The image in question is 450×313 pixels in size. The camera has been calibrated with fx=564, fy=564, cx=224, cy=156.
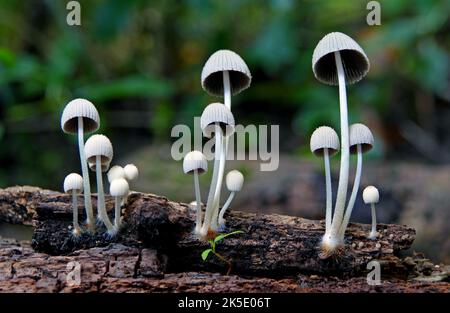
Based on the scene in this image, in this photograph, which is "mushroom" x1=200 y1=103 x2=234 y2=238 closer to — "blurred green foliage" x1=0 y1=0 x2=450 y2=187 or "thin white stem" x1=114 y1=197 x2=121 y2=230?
"thin white stem" x1=114 y1=197 x2=121 y2=230

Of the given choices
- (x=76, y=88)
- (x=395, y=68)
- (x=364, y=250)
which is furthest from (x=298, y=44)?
(x=364, y=250)

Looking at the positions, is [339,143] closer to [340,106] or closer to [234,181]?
[340,106]

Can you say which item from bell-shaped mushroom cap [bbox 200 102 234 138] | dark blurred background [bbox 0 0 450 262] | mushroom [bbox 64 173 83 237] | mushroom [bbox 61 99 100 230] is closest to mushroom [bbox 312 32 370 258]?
bell-shaped mushroom cap [bbox 200 102 234 138]

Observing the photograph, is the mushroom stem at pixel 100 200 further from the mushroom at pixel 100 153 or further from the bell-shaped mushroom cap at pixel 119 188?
the bell-shaped mushroom cap at pixel 119 188

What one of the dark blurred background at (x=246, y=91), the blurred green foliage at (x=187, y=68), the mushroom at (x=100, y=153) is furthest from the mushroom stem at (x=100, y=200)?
the blurred green foliage at (x=187, y=68)

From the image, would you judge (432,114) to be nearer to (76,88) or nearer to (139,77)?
(139,77)

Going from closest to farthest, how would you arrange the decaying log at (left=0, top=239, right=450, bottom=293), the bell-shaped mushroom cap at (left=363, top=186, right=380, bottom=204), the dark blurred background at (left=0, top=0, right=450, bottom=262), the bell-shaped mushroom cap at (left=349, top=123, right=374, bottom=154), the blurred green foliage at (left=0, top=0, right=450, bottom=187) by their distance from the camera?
the decaying log at (left=0, top=239, right=450, bottom=293) < the bell-shaped mushroom cap at (left=349, top=123, right=374, bottom=154) < the bell-shaped mushroom cap at (left=363, top=186, right=380, bottom=204) < the dark blurred background at (left=0, top=0, right=450, bottom=262) < the blurred green foliage at (left=0, top=0, right=450, bottom=187)
